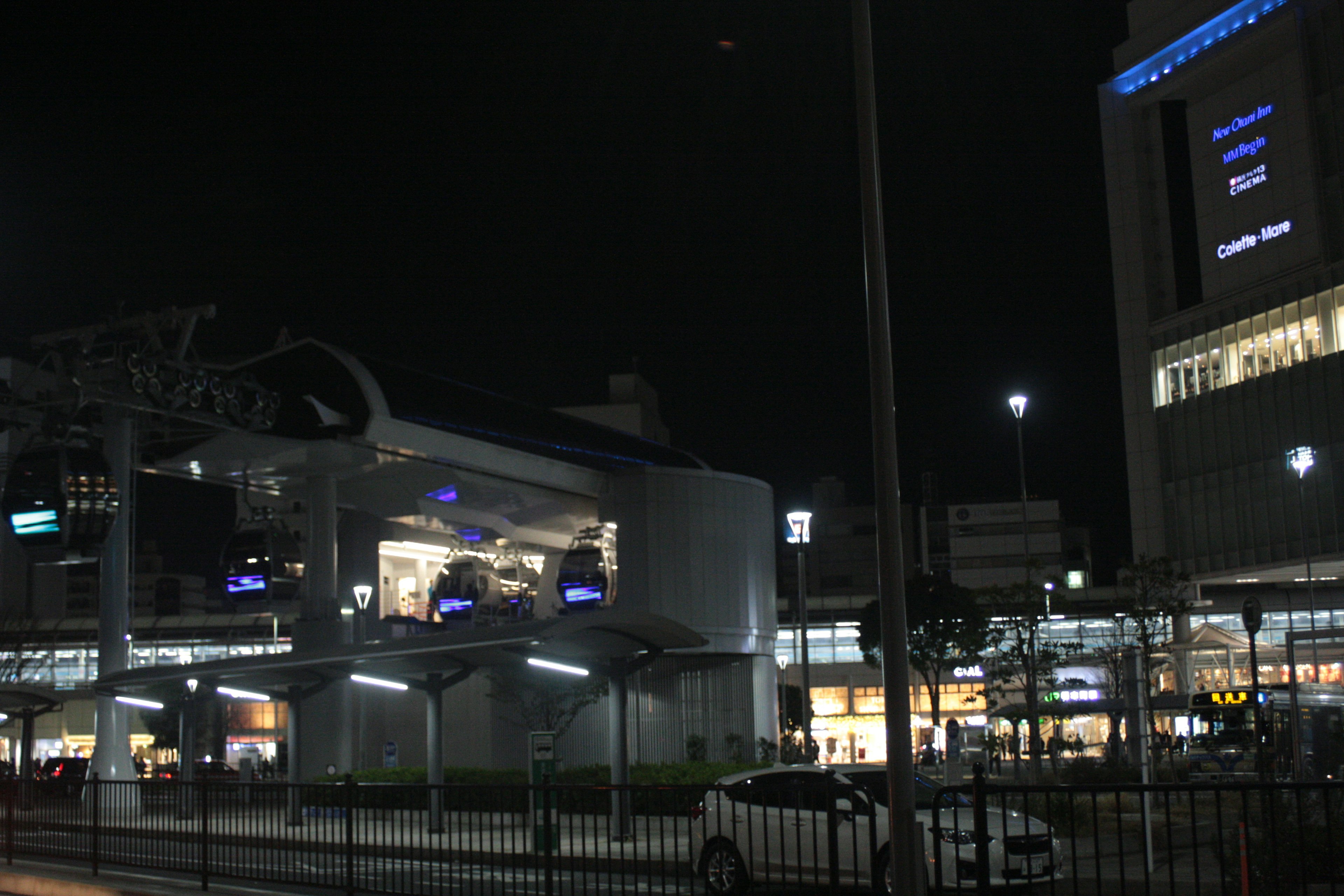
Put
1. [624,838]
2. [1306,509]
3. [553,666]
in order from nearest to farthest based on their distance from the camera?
1. [624,838]
2. [553,666]
3. [1306,509]

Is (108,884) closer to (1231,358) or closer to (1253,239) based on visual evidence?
(1231,358)

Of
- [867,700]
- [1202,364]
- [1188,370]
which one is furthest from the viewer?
[867,700]

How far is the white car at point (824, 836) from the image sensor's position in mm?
11055

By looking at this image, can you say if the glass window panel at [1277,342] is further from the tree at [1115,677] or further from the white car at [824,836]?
the white car at [824,836]

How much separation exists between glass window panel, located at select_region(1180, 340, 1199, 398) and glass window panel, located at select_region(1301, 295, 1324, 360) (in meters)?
7.49

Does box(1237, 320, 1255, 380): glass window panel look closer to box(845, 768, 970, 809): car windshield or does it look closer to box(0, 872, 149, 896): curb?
box(845, 768, 970, 809): car windshield

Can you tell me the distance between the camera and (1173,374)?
7100 centimetres

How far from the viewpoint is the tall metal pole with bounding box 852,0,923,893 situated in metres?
9.96

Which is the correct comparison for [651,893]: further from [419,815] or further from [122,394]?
[122,394]

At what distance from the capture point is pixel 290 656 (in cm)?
2920

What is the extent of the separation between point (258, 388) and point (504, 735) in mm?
14703

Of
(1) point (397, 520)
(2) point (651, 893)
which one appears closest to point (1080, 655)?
(1) point (397, 520)

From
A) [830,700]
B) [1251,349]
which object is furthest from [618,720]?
[830,700]

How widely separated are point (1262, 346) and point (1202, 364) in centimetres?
433
